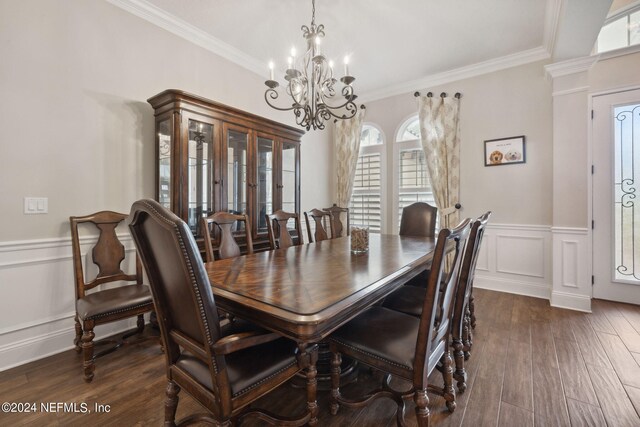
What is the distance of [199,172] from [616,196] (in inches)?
168

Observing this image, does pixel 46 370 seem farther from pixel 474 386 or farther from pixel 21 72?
pixel 474 386

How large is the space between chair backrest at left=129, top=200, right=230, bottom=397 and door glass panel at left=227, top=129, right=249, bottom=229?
1.74 m

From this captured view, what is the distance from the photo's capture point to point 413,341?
1.27 m

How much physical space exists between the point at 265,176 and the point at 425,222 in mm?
1857

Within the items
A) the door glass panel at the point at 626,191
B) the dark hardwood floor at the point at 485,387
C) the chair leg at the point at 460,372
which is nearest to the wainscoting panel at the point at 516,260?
the door glass panel at the point at 626,191

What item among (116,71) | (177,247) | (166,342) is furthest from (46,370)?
(116,71)

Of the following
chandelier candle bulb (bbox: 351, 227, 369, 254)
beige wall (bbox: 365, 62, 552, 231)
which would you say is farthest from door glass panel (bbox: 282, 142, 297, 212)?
beige wall (bbox: 365, 62, 552, 231)

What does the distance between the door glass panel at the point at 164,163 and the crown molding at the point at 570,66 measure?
12.6 ft

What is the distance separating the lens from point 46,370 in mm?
1875

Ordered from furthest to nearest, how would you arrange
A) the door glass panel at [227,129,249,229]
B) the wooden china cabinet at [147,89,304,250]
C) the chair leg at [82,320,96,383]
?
the door glass panel at [227,129,249,229], the wooden china cabinet at [147,89,304,250], the chair leg at [82,320,96,383]

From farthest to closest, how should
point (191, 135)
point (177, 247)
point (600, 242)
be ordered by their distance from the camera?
point (600, 242), point (191, 135), point (177, 247)

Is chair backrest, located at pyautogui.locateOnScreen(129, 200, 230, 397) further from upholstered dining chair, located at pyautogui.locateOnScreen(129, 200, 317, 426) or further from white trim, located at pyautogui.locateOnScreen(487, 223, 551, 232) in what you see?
white trim, located at pyautogui.locateOnScreen(487, 223, 551, 232)

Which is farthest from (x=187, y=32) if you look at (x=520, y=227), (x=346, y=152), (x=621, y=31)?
(x=621, y=31)

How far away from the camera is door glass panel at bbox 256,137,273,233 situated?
312 cm
